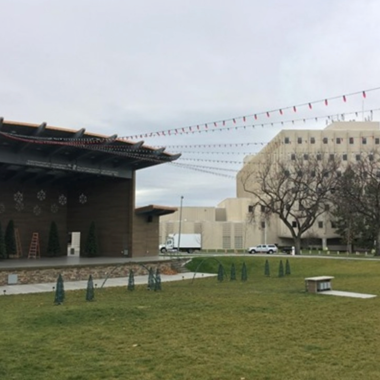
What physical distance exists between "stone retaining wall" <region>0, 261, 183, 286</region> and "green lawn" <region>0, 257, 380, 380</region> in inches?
278

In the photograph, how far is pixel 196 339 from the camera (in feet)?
26.3

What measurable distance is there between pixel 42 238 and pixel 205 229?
131 ft

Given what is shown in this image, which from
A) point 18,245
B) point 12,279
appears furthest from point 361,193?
point 12,279

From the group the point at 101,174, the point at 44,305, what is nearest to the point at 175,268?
the point at 101,174

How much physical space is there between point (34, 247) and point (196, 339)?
26.4 m

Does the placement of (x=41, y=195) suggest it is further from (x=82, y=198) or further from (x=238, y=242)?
(x=238, y=242)

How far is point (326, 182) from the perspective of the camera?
43.2m

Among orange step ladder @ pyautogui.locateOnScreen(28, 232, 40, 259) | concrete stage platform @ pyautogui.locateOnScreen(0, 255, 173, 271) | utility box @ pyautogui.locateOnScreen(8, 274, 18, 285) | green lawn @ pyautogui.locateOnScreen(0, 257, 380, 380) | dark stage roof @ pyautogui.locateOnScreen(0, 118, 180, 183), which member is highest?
dark stage roof @ pyautogui.locateOnScreen(0, 118, 180, 183)

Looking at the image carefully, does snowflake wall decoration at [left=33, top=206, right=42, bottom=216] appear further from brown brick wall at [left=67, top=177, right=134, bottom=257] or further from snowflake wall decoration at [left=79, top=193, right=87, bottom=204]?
snowflake wall decoration at [left=79, top=193, right=87, bottom=204]

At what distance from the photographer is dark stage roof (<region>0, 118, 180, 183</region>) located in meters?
23.1

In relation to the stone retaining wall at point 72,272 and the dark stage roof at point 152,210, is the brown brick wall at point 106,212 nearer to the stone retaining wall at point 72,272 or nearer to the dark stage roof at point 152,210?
the dark stage roof at point 152,210

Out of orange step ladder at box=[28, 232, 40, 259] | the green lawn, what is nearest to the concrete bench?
the green lawn

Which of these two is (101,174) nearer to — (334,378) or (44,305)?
(44,305)

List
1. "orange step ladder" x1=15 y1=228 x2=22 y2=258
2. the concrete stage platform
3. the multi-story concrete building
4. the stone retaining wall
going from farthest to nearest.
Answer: the multi-story concrete building → "orange step ladder" x1=15 y1=228 x2=22 y2=258 → the concrete stage platform → the stone retaining wall
